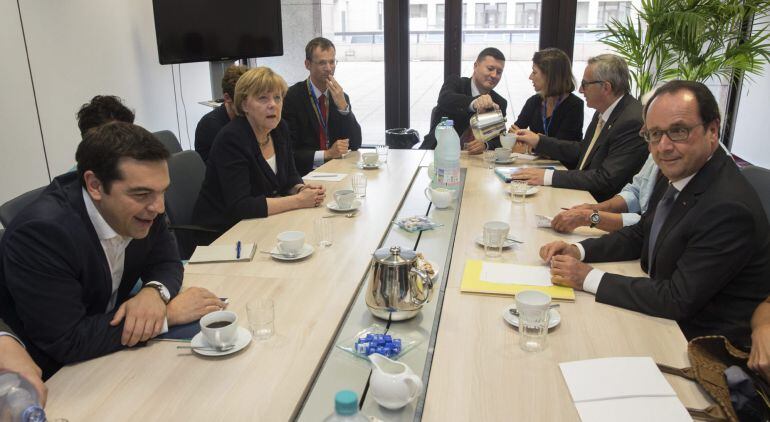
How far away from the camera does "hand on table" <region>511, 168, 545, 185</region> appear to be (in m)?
2.99

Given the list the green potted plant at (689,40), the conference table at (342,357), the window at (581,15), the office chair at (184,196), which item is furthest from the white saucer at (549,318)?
the window at (581,15)

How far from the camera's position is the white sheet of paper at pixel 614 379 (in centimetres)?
126

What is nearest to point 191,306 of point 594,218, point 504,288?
point 504,288

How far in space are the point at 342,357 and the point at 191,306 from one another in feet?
1.51

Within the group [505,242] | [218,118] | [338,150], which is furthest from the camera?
[338,150]

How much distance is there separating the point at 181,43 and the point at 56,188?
3.14m

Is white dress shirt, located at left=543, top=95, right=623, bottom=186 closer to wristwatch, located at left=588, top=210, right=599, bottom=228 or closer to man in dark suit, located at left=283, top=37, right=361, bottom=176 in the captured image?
wristwatch, located at left=588, top=210, right=599, bottom=228

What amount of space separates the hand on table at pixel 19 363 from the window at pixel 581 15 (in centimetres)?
545

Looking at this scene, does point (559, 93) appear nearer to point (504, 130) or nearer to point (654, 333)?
point (504, 130)

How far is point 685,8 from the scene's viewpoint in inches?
164

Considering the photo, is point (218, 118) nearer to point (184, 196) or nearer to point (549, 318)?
point (184, 196)

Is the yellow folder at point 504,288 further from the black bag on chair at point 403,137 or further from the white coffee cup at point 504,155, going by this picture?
the black bag on chair at point 403,137

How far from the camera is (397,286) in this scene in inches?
60.9

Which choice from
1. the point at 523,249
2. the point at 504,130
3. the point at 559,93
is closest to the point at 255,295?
the point at 523,249
